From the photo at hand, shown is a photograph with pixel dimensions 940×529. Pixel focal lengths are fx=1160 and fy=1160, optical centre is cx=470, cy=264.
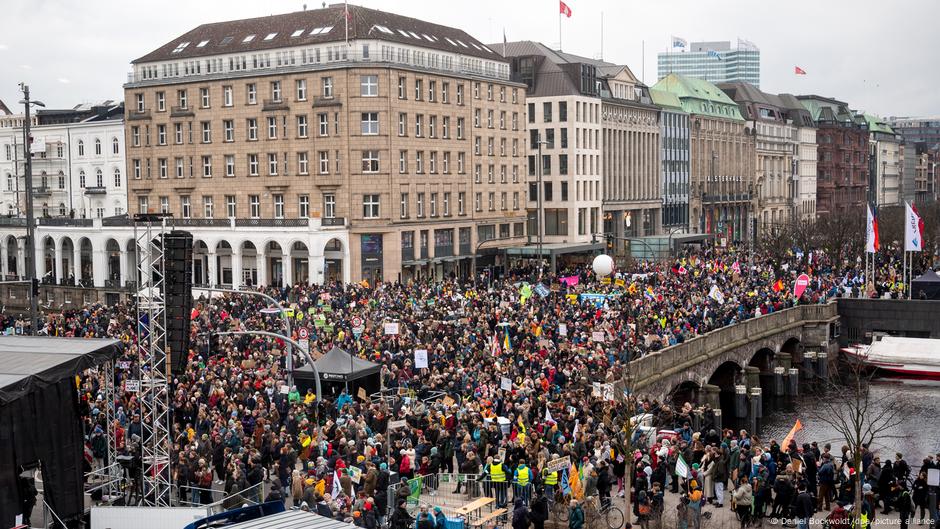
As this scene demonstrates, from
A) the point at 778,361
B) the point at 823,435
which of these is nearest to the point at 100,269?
the point at 778,361

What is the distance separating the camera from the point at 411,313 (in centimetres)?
5281

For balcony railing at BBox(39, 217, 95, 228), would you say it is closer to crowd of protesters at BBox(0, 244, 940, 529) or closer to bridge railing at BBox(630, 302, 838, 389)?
crowd of protesters at BBox(0, 244, 940, 529)

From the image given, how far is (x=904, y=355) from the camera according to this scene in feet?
209

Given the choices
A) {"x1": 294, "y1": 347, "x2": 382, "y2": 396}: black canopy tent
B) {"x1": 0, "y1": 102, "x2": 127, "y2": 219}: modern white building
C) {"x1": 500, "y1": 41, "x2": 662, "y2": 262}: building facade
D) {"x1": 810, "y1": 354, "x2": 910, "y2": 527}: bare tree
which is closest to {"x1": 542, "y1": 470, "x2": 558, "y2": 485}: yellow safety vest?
{"x1": 294, "y1": 347, "x2": 382, "y2": 396}: black canopy tent

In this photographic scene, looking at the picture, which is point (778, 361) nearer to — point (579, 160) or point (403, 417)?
point (403, 417)

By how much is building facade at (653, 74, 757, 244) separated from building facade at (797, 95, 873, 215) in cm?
3006

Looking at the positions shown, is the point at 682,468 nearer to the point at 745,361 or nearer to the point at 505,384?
the point at 505,384

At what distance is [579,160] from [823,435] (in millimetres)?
56212

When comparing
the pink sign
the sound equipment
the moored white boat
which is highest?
the sound equipment

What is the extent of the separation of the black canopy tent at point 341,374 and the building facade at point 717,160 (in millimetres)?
88504

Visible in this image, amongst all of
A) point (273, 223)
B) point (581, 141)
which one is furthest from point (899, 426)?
point (581, 141)

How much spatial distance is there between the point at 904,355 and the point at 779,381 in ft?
25.5

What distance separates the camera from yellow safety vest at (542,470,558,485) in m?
26.8

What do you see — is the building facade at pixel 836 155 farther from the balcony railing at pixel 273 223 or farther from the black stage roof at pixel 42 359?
the black stage roof at pixel 42 359
